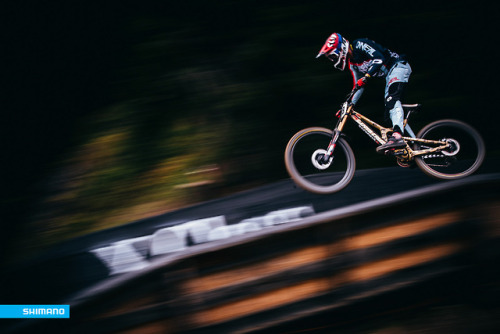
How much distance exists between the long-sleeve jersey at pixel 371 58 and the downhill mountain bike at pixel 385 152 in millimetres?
224

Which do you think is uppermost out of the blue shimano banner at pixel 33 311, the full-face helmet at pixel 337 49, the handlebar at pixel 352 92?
the full-face helmet at pixel 337 49

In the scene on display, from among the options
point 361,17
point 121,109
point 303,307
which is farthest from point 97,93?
point 303,307

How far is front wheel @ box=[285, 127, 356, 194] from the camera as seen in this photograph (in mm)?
3262

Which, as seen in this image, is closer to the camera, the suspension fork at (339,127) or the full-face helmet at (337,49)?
the full-face helmet at (337,49)

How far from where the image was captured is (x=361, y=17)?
4.33 m

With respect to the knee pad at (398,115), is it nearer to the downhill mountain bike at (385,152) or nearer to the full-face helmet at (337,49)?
the downhill mountain bike at (385,152)

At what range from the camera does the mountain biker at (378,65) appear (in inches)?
126

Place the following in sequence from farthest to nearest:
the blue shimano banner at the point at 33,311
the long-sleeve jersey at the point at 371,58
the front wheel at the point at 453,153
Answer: the front wheel at the point at 453,153 < the long-sleeve jersey at the point at 371,58 < the blue shimano banner at the point at 33,311

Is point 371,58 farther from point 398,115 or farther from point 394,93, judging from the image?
point 398,115

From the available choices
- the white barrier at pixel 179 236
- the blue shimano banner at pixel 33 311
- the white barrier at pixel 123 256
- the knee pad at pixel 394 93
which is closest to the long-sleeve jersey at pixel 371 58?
the knee pad at pixel 394 93

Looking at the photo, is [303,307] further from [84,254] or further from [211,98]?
[211,98]

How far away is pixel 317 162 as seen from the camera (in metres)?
3.26

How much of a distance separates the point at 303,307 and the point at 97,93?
4.19m

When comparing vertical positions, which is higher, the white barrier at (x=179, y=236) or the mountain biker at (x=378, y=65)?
the mountain biker at (x=378, y=65)
